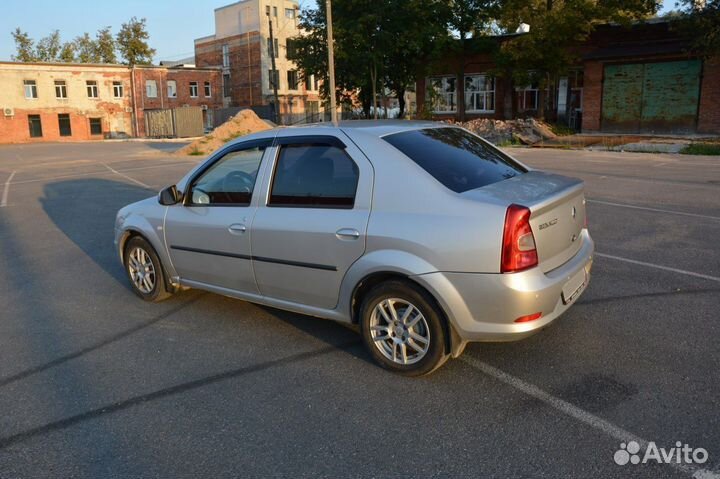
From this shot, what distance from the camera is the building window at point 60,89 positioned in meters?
57.0

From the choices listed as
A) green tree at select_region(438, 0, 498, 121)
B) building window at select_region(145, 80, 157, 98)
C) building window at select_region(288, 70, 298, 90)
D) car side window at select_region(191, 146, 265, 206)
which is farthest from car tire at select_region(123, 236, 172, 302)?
building window at select_region(288, 70, 298, 90)

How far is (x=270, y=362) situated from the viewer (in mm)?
4375

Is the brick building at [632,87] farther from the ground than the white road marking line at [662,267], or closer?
farther from the ground

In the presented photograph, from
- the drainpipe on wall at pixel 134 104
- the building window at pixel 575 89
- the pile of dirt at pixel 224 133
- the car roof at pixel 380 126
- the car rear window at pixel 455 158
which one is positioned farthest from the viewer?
the drainpipe on wall at pixel 134 104

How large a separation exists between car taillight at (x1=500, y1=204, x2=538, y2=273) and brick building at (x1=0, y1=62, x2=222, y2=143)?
2428 inches

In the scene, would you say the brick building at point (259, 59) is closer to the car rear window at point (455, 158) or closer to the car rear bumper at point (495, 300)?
the car rear window at point (455, 158)

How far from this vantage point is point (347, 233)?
13.4 ft

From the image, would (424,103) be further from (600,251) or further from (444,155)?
(444,155)

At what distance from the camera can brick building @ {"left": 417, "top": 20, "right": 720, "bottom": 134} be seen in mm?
28547

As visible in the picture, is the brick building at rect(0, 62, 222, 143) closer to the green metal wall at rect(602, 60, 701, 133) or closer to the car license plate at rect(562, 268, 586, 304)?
the green metal wall at rect(602, 60, 701, 133)

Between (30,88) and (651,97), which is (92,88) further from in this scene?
(651,97)

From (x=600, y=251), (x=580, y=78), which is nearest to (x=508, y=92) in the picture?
(x=580, y=78)

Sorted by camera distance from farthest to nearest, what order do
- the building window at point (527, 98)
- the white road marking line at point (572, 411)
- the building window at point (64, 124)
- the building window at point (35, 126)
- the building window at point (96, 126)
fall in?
1. the building window at point (96, 126)
2. the building window at point (64, 124)
3. the building window at point (35, 126)
4. the building window at point (527, 98)
5. the white road marking line at point (572, 411)

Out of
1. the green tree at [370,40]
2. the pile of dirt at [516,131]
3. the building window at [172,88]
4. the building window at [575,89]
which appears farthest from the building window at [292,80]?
the pile of dirt at [516,131]
